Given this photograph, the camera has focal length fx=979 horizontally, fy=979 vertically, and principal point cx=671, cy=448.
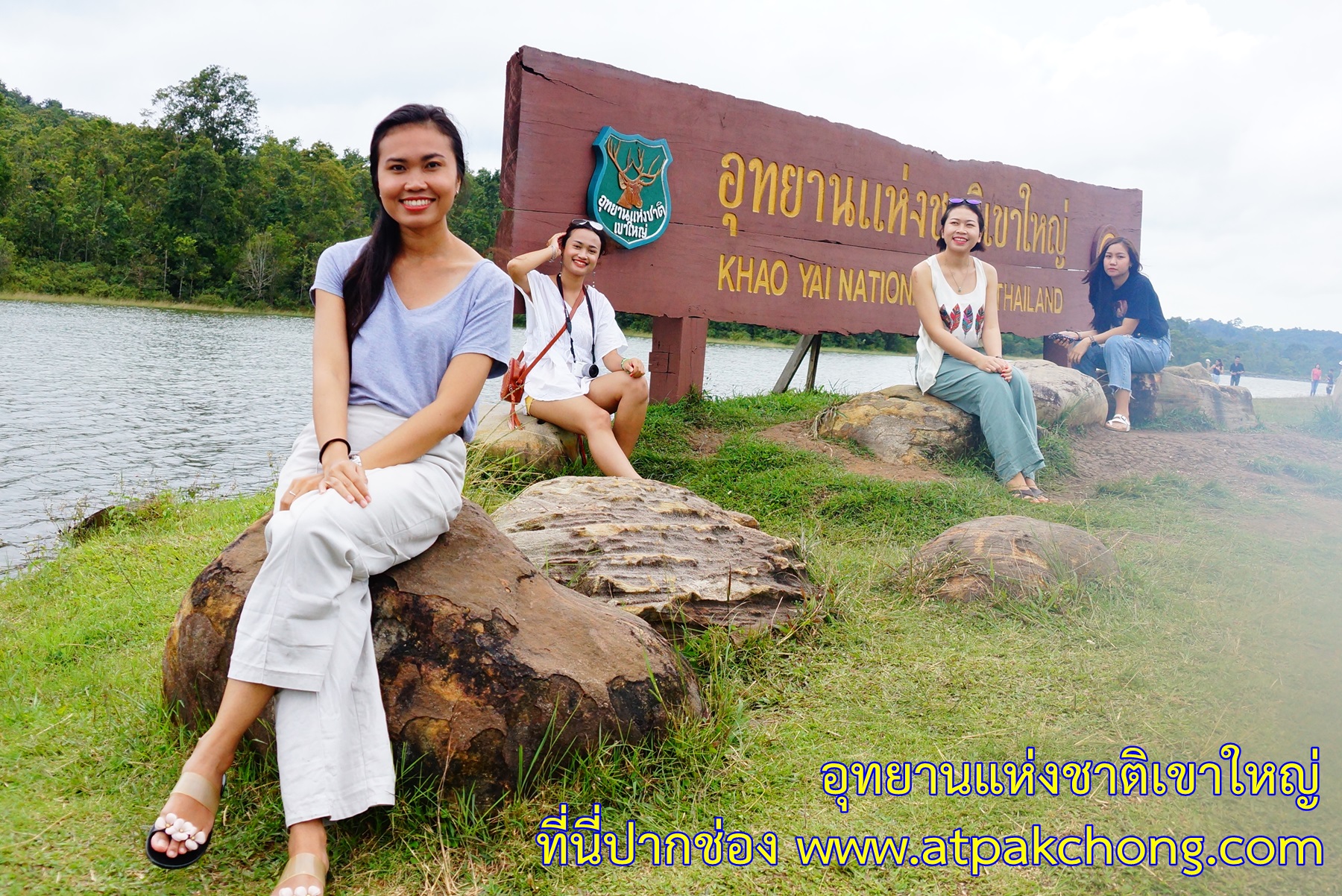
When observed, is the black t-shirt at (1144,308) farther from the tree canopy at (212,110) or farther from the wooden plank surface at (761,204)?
the tree canopy at (212,110)

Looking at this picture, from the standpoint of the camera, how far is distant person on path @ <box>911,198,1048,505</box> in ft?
17.8

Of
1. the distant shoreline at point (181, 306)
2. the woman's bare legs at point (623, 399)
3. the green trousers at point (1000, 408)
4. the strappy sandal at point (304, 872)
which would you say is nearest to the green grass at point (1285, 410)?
the green trousers at point (1000, 408)

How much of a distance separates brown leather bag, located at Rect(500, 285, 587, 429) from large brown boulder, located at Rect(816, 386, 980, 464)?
1.88m

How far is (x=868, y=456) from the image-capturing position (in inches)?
229

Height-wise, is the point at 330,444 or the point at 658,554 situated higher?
the point at 330,444

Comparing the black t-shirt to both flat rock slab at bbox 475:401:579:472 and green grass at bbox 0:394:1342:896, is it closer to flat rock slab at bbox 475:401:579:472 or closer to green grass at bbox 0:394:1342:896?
green grass at bbox 0:394:1342:896

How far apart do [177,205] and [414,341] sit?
1645 inches

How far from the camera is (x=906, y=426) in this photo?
5801mm

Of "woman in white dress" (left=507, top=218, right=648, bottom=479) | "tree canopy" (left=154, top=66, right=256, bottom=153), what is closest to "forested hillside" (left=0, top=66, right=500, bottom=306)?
"tree canopy" (left=154, top=66, right=256, bottom=153)

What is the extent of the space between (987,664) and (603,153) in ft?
13.9

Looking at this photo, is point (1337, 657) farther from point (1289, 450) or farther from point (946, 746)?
point (1289, 450)

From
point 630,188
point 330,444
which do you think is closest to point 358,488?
point 330,444

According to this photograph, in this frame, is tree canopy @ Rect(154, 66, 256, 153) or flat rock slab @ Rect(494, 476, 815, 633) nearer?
flat rock slab @ Rect(494, 476, 815, 633)

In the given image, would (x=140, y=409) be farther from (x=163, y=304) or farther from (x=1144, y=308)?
(x=163, y=304)
